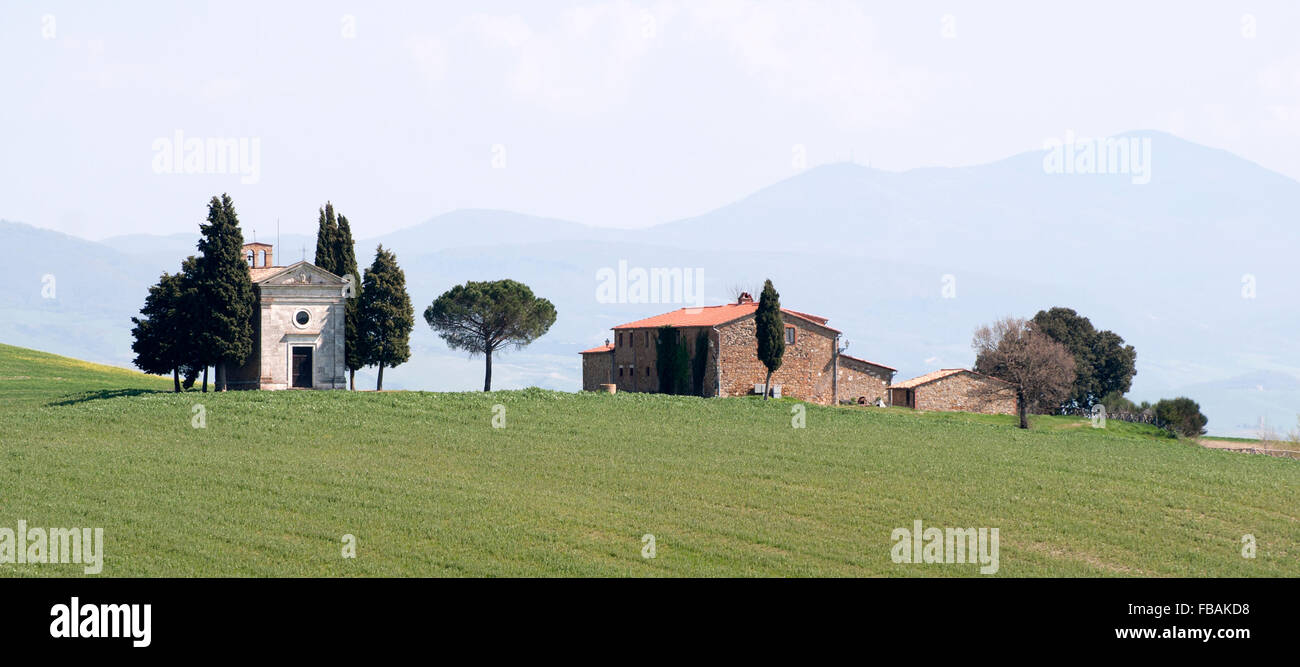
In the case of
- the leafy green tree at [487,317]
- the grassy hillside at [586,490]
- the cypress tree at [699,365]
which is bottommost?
the grassy hillside at [586,490]

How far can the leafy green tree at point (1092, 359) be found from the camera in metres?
101

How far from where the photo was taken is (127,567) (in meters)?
23.2

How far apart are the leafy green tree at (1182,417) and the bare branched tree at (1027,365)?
12.4 meters

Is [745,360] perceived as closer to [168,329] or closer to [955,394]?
[955,394]

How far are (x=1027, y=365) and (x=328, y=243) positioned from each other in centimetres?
4637

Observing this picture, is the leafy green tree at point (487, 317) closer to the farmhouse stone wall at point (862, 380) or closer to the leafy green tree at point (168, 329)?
the leafy green tree at point (168, 329)

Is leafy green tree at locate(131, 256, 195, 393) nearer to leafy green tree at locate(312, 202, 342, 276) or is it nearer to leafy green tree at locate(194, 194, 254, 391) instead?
leafy green tree at locate(194, 194, 254, 391)

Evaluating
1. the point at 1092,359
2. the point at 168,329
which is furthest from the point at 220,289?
the point at 1092,359

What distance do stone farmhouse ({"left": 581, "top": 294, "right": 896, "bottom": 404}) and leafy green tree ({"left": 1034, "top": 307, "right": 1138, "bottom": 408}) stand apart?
26841mm

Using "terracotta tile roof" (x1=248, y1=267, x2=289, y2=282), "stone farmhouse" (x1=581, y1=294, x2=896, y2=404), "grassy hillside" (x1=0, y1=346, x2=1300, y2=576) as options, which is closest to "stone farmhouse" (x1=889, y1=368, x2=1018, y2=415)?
"stone farmhouse" (x1=581, y1=294, x2=896, y2=404)

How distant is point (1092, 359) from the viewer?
102562 mm

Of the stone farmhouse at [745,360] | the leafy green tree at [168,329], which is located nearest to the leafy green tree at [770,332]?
the stone farmhouse at [745,360]
